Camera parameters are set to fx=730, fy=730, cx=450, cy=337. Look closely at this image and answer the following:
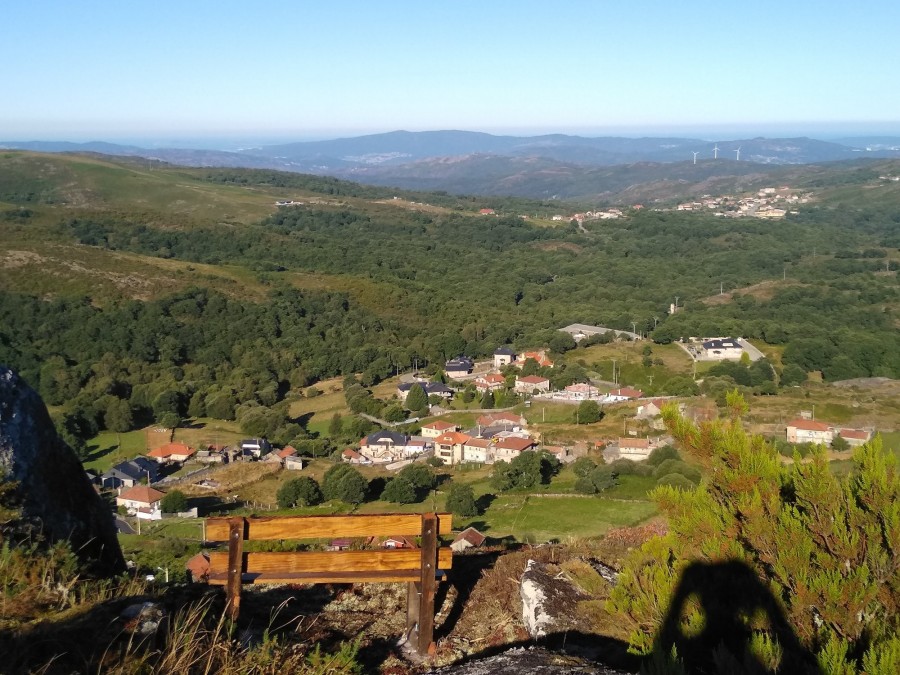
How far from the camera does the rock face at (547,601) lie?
4.43 meters

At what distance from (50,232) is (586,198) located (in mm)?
144151

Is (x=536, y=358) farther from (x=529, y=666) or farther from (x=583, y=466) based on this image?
(x=529, y=666)

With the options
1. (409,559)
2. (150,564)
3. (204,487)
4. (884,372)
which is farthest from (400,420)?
(409,559)

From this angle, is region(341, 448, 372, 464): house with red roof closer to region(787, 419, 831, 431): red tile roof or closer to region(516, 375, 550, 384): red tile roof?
region(516, 375, 550, 384): red tile roof

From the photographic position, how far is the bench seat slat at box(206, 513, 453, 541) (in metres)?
3.99

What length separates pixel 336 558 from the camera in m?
4.05

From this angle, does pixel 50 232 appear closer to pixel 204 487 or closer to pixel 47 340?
pixel 47 340

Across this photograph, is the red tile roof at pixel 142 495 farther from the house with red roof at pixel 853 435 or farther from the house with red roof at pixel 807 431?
the house with red roof at pixel 853 435

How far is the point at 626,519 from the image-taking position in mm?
19453

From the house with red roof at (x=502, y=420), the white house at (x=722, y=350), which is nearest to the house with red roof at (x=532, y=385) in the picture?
the house with red roof at (x=502, y=420)

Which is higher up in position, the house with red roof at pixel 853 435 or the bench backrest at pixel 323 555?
the bench backrest at pixel 323 555

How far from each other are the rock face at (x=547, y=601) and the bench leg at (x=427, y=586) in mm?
730

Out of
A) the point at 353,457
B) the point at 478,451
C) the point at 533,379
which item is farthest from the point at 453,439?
the point at 533,379

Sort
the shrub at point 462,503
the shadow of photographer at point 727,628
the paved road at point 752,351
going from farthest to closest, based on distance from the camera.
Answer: the paved road at point 752,351 → the shrub at point 462,503 → the shadow of photographer at point 727,628
